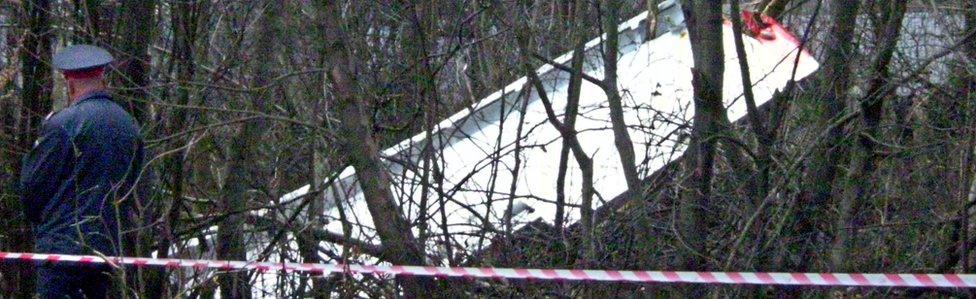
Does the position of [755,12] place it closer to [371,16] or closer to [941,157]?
[941,157]

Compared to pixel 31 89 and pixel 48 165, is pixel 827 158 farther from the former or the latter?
pixel 31 89

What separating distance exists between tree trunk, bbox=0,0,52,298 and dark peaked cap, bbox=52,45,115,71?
0.69 metres

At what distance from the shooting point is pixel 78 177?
5.07m

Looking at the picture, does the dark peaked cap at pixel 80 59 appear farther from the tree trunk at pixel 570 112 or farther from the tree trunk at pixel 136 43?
the tree trunk at pixel 570 112

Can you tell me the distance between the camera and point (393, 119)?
5.50 meters

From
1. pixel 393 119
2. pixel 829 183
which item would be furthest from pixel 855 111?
pixel 393 119

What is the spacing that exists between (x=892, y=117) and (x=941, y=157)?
0.88ft

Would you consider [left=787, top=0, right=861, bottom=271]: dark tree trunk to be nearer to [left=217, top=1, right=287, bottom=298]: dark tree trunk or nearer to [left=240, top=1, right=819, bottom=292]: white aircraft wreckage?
[left=240, top=1, right=819, bottom=292]: white aircraft wreckage

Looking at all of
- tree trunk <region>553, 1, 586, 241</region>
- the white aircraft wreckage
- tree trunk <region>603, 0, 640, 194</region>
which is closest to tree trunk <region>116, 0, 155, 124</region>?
the white aircraft wreckage

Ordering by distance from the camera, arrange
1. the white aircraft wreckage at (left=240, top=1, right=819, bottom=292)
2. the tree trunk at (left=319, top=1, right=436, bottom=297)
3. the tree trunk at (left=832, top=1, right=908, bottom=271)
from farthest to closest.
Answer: the white aircraft wreckage at (left=240, top=1, right=819, bottom=292) → the tree trunk at (left=832, top=1, right=908, bottom=271) → the tree trunk at (left=319, top=1, right=436, bottom=297)

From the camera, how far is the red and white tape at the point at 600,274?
14.8ft

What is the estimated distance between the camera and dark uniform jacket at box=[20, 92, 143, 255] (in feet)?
16.5

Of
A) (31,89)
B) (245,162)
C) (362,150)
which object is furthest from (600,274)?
(31,89)

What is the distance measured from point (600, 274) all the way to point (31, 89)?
291cm
